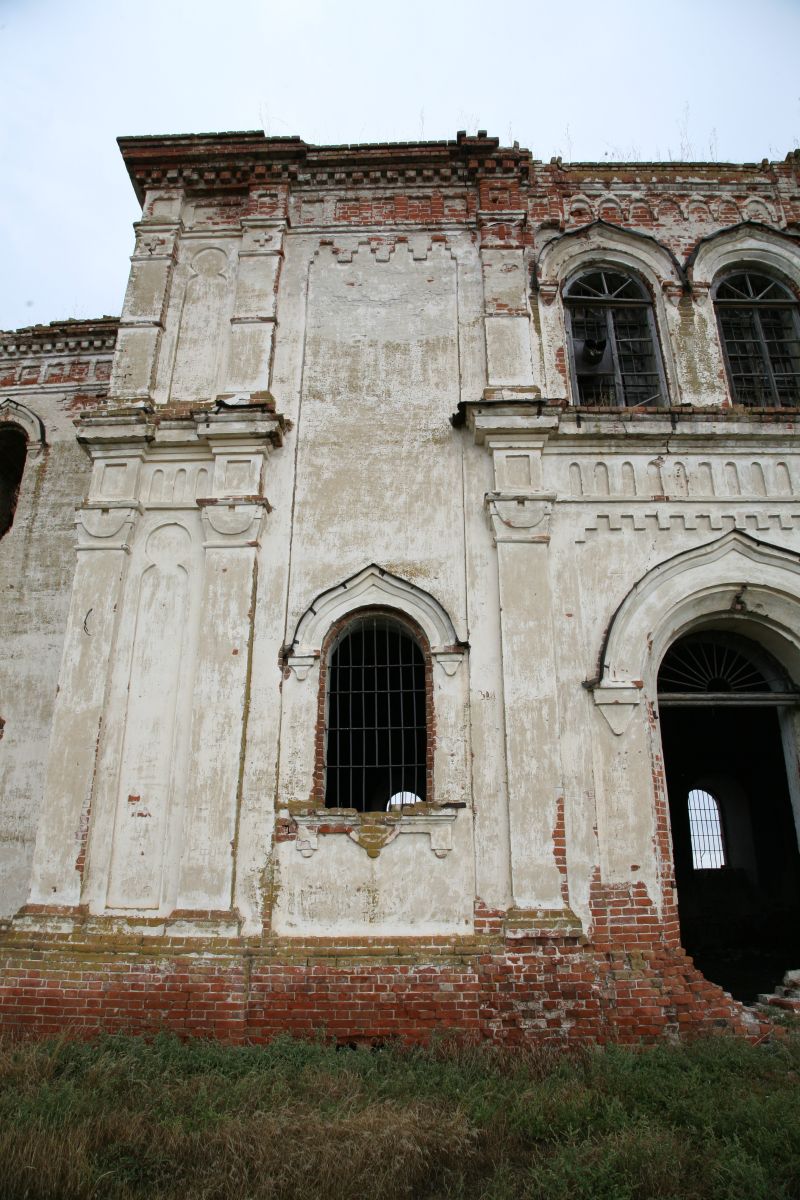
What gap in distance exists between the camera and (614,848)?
7180mm

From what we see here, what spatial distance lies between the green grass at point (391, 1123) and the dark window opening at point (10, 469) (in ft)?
24.8

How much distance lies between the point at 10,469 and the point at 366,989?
8838 millimetres

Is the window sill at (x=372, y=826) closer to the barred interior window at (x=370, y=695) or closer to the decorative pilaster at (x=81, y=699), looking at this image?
the barred interior window at (x=370, y=695)

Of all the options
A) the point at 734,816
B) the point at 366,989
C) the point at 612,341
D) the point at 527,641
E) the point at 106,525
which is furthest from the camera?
the point at 734,816

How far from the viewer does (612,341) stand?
9500mm

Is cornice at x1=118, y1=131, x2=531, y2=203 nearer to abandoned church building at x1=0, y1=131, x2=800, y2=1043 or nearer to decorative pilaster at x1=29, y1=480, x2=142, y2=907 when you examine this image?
abandoned church building at x1=0, y1=131, x2=800, y2=1043

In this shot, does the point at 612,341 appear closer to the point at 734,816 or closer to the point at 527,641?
Answer: the point at 527,641

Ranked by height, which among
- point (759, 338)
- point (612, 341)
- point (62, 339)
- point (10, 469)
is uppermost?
point (62, 339)

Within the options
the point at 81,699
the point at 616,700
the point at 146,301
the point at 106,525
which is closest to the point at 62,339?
the point at 146,301

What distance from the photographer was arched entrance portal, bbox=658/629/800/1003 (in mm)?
8961

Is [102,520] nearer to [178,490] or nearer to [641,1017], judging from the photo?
[178,490]

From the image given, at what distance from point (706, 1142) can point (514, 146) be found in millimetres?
10018

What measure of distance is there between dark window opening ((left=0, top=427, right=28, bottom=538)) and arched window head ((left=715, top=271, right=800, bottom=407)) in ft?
30.2

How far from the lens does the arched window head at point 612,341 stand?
9.31 meters
